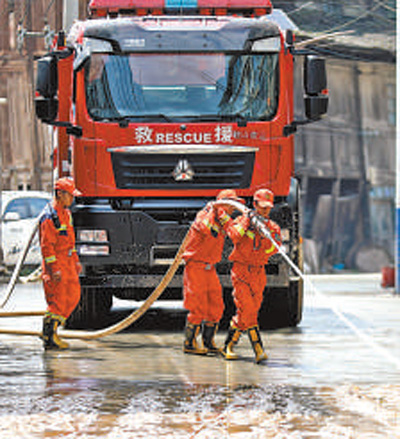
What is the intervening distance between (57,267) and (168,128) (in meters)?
2.24

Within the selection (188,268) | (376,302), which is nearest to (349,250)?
(376,302)

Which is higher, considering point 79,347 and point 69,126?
point 69,126

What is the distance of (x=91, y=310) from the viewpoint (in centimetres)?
1562

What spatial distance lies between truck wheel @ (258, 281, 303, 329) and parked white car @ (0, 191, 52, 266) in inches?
497

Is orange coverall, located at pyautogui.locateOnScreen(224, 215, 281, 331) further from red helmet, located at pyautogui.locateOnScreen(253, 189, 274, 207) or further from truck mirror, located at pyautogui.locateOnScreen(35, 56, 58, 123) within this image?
truck mirror, located at pyautogui.locateOnScreen(35, 56, 58, 123)

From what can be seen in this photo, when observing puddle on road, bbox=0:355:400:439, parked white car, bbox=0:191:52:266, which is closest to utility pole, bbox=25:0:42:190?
parked white car, bbox=0:191:52:266

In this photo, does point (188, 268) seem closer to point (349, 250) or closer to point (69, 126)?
point (69, 126)

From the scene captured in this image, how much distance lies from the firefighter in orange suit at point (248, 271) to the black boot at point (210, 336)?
443 mm

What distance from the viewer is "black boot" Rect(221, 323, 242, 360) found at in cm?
1172

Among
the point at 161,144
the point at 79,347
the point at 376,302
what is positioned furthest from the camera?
the point at 376,302

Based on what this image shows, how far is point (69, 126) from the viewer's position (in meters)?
13.9

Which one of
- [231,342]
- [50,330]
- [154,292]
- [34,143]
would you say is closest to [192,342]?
[231,342]

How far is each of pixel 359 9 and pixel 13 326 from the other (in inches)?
1023

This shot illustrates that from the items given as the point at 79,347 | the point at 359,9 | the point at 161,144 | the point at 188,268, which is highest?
the point at 359,9
